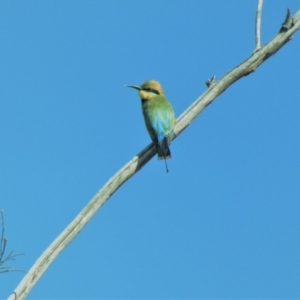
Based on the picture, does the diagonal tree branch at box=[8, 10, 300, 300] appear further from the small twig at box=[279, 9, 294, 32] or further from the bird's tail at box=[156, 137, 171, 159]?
the bird's tail at box=[156, 137, 171, 159]

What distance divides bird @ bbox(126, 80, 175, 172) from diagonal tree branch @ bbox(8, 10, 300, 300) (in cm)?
90

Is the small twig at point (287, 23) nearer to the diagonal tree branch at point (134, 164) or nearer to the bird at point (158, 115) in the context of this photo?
the diagonal tree branch at point (134, 164)

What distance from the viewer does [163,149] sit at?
12.9 ft

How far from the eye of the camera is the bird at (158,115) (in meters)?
4.04

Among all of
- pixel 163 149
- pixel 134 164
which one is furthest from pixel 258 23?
pixel 163 149

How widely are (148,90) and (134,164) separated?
262 cm

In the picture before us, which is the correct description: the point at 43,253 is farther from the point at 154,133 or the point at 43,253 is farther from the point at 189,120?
the point at 154,133

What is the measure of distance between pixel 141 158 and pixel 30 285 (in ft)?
3.25

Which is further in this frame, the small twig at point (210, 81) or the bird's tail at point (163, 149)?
the bird's tail at point (163, 149)

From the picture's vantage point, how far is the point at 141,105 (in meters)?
5.04

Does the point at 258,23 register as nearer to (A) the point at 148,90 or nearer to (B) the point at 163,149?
(B) the point at 163,149

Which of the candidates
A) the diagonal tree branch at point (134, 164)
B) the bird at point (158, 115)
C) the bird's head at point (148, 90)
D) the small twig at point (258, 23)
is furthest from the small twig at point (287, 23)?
the bird's head at point (148, 90)

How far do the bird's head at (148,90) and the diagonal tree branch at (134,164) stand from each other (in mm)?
1934

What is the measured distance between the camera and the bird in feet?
13.3
